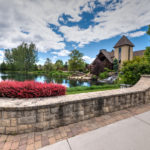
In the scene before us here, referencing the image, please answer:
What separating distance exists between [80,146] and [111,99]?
5.95 feet

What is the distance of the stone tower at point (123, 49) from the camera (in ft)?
65.8

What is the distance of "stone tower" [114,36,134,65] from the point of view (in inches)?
790

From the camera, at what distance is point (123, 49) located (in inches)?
798

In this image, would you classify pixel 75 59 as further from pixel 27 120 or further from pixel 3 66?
pixel 3 66

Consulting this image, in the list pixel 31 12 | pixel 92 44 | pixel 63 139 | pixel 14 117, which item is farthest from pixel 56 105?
pixel 92 44

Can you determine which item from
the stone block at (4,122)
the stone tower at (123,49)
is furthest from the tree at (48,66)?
the stone block at (4,122)

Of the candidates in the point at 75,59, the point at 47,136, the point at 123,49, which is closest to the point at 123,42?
the point at 123,49

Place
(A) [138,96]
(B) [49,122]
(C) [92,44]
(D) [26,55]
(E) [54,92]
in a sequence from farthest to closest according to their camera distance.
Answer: (C) [92,44] → (D) [26,55] → (A) [138,96] → (E) [54,92] → (B) [49,122]

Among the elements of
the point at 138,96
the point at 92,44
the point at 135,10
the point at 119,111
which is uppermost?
the point at 92,44

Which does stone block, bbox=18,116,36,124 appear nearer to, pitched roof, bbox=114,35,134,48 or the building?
the building

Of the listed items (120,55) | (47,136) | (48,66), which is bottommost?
(47,136)

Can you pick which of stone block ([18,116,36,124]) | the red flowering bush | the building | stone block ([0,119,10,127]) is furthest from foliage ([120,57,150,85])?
the building

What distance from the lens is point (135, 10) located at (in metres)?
6.40

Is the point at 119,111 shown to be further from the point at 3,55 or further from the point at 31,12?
the point at 3,55
